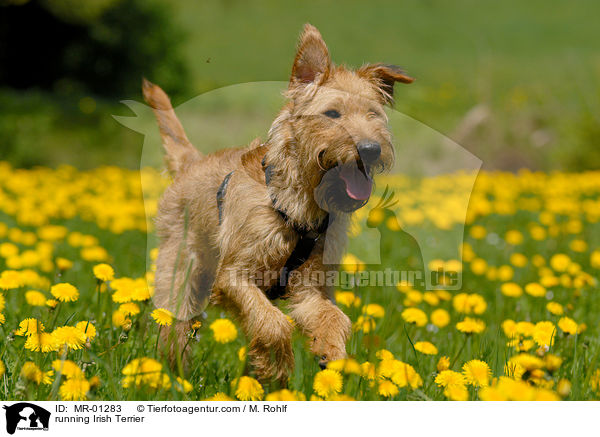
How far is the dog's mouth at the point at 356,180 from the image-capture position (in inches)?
118

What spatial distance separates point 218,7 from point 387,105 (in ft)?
50.8

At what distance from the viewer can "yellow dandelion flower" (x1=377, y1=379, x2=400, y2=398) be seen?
100 inches

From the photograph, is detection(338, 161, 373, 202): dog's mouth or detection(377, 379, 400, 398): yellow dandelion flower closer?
detection(377, 379, 400, 398): yellow dandelion flower

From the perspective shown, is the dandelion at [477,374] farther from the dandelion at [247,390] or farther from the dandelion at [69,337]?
the dandelion at [69,337]

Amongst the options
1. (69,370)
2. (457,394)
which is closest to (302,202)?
(457,394)

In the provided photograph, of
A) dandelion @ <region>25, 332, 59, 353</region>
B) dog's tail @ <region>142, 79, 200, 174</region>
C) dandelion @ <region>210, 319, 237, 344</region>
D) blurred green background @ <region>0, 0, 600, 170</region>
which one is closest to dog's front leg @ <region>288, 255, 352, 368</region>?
dandelion @ <region>210, 319, 237, 344</region>

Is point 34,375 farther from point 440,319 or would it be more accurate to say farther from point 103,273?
point 440,319

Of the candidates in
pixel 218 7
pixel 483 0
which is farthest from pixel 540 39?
pixel 218 7

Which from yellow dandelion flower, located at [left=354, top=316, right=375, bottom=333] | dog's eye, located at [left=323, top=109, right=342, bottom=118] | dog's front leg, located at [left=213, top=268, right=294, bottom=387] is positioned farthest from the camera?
yellow dandelion flower, located at [left=354, top=316, right=375, bottom=333]

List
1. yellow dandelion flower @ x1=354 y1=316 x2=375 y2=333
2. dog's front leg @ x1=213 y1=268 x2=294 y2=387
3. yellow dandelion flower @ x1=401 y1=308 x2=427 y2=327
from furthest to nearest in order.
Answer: yellow dandelion flower @ x1=401 y1=308 x2=427 y2=327
yellow dandelion flower @ x1=354 y1=316 x2=375 y2=333
dog's front leg @ x1=213 y1=268 x2=294 y2=387

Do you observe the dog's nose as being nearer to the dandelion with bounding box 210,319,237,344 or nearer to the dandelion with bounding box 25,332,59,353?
the dandelion with bounding box 210,319,237,344

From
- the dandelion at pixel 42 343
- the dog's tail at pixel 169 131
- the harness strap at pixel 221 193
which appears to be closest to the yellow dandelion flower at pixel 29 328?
the dandelion at pixel 42 343

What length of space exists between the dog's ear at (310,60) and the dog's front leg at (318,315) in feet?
3.16
